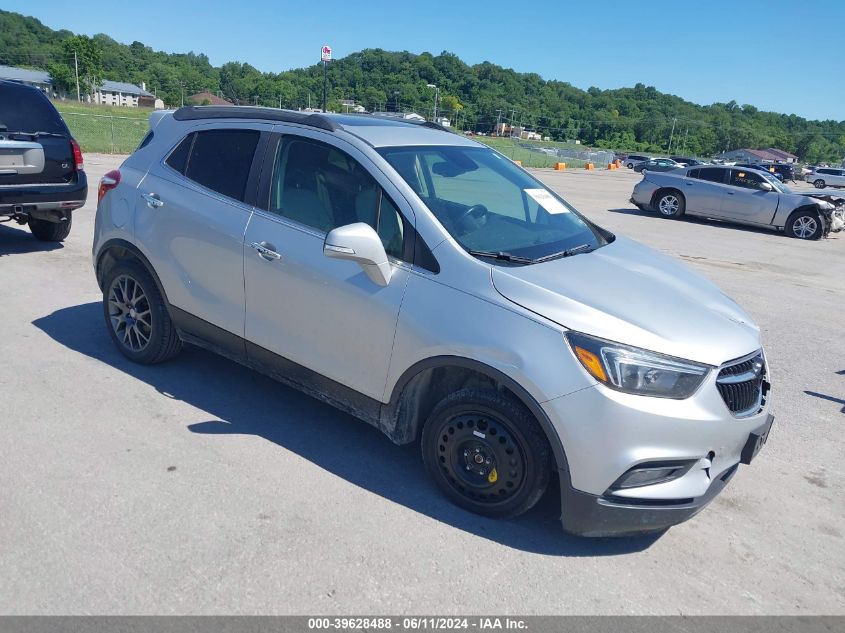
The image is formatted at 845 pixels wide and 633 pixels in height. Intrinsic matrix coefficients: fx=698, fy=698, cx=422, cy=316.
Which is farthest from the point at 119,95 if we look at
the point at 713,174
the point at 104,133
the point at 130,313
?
the point at 130,313

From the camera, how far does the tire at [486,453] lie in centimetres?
322

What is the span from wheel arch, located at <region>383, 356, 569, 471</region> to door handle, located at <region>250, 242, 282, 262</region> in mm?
1074

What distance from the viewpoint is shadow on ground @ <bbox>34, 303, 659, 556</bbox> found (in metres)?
3.41

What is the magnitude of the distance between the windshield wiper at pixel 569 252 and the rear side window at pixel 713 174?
15.2 metres

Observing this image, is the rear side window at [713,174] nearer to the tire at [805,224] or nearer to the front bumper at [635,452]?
the tire at [805,224]

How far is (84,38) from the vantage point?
4461 inches

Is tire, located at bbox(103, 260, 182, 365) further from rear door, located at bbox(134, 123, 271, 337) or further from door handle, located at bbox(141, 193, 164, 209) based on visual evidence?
door handle, located at bbox(141, 193, 164, 209)

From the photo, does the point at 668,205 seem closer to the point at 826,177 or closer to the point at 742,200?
the point at 742,200

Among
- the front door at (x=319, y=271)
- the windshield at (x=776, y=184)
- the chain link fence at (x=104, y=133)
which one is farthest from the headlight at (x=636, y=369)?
the chain link fence at (x=104, y=133)

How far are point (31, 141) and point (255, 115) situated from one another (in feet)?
14.4

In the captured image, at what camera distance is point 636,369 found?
300cm

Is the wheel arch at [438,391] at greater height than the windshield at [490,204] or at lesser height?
lesser

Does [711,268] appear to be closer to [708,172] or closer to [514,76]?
[708,172]

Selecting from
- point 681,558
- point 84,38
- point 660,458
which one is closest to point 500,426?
point 660,458
